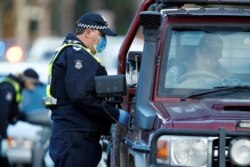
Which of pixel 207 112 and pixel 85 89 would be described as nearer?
pixel 207 112

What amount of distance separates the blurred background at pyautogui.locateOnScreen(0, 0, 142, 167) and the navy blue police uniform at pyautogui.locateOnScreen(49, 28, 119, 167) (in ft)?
3.23

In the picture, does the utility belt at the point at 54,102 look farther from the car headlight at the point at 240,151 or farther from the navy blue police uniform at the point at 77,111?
the car headlight at the point at 240,151

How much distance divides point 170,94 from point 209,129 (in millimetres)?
856

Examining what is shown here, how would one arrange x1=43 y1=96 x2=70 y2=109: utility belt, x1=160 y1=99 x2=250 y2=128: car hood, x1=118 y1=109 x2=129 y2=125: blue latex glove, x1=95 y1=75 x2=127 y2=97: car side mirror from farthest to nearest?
x1=43 y1=96 x2=70 y2=109: utility belt
x1=118 y1=109 x2=129 y2=125: blue latex glove
x1=95 y1=75 x2=127 y2=97: car side mirror
x1=160 y1=99 x2=250 y2=128: car hood

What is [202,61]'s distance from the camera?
834 centimetres

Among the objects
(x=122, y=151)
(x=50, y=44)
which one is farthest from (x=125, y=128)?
(x=50, y=44)

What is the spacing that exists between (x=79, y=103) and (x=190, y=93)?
0.92 meters

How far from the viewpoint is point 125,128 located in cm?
854

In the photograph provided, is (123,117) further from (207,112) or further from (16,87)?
(16,87)

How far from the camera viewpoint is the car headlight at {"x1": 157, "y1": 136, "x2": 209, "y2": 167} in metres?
7.27

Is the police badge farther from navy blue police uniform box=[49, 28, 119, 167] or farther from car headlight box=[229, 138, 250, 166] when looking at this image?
car headlight box=[229, 138, 250, 166]

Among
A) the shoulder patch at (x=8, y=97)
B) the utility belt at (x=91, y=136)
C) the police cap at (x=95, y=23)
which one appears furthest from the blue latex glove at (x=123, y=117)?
the shoulder patch at (x=8, y=97)

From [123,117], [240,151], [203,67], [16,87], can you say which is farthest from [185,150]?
[16,87]

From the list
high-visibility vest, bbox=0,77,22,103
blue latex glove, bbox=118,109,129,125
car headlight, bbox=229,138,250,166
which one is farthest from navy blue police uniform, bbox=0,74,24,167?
car headlight, bbox=229,138,250,166
